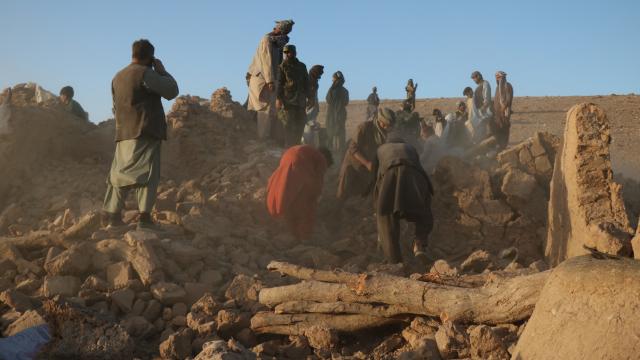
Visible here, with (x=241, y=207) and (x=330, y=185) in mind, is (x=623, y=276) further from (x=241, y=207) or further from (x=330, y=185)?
(x=330, y=185)

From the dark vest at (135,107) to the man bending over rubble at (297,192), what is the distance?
158 cm

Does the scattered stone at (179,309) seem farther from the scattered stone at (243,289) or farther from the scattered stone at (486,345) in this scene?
the scattered stone at (486,345)

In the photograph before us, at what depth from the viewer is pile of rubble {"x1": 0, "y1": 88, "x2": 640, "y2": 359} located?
381 centimetres

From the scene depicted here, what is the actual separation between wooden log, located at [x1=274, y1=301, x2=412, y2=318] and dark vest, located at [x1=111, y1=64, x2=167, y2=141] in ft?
6.70

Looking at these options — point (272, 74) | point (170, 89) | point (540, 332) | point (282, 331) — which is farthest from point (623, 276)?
point (272, 74)

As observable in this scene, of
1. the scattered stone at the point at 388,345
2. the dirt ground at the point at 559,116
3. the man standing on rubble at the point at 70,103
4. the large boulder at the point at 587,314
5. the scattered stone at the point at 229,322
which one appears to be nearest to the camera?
the large boulder at the point at 587,314

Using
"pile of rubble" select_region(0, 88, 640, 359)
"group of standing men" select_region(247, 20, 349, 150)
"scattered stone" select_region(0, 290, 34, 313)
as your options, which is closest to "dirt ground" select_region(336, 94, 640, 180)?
"pile of rubble" select_region(0, 88, 640, 359)

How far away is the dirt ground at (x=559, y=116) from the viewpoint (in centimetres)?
1741

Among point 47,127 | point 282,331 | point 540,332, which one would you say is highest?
point 47,127

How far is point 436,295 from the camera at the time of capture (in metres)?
3.71

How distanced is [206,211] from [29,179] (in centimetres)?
304

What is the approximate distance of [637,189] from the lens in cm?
771

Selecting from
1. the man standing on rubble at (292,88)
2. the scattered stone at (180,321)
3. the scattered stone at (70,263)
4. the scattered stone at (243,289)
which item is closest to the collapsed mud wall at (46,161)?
the man standing on rubble at (292,88)

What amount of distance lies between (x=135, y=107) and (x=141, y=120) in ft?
0.39
